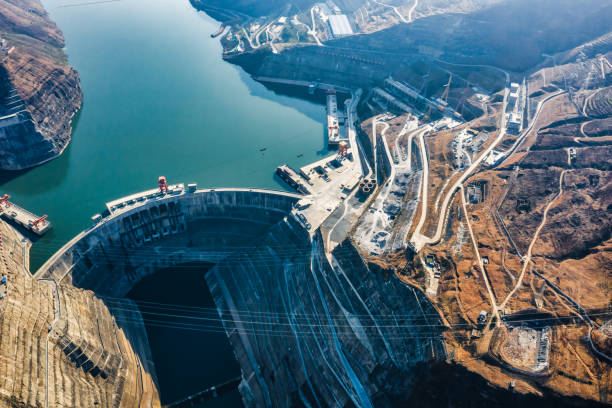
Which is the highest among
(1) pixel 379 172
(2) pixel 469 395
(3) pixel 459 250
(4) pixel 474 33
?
(4) pixel 474 33

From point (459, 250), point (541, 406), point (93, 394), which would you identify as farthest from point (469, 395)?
point (93, 394)

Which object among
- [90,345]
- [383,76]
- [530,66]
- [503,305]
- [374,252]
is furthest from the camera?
[383,76]

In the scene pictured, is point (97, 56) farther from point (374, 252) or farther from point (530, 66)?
point (530, 66)

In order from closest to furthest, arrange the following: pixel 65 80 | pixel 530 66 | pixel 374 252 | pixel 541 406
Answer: pixel 541 406
pixel 374 252
pixel 65 80
pixel 530 66

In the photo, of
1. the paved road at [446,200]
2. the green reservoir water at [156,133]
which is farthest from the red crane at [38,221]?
the paved road at [446,200]

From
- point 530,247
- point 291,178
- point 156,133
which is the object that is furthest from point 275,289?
point 156,133

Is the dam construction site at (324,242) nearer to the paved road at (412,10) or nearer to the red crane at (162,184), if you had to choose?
the red crane at (162,184)

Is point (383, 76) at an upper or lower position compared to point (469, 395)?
upper

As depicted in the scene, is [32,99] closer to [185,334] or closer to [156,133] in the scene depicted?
[156,133]
